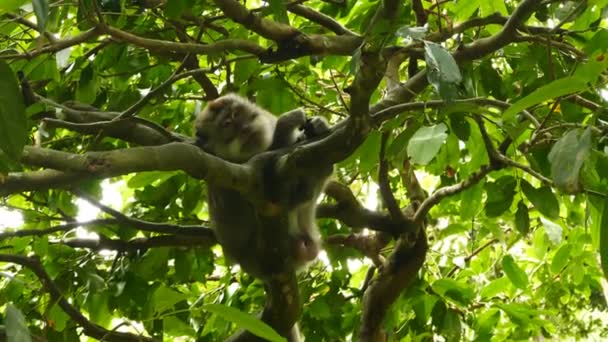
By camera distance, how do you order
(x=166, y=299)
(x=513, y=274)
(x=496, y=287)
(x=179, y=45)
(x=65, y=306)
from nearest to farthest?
1. (x=166, y=299)
2. (x=179, y=45)
3. (x=65, y=306)
4. (x=513, y=274)
5. (x=496, y=287)

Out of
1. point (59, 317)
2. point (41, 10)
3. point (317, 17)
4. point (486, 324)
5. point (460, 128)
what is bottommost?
point (486, 324)

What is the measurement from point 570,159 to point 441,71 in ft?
0.99

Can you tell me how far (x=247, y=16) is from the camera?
1.97 metres

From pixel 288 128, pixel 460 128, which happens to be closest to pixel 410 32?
pixel 460 128

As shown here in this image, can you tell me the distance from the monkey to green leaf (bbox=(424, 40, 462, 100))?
0.85 metres

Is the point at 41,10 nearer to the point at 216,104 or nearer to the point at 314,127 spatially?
the point at 314,127

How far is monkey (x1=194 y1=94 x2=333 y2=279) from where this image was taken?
2.49 meters

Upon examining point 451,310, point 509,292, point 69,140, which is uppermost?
point 69,140

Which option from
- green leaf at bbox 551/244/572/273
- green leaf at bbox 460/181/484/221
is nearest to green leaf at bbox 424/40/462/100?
green leaf at bbox 460/181/484/221

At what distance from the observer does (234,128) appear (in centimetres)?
332

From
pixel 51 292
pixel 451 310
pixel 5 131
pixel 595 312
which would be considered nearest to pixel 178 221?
pixel 51 292

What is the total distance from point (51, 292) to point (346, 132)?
3.76 ft

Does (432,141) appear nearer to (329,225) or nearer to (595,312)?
(329,225)

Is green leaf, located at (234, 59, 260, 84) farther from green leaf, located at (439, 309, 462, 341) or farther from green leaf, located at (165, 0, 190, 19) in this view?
green leaf, located at (439, 309, 462, 341)
